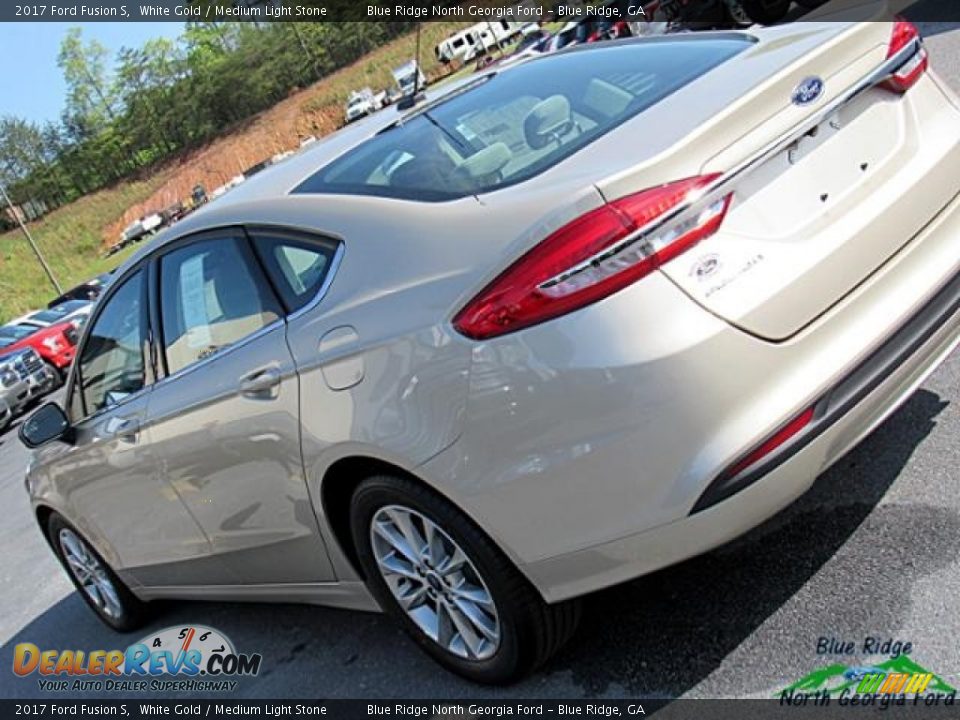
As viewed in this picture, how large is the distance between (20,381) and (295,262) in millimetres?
14698

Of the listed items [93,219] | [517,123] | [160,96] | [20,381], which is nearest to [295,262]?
[517,123]

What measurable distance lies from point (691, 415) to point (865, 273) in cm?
68

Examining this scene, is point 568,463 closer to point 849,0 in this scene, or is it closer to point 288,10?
point 849,0

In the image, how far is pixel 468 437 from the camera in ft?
7.87

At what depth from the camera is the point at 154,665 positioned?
170 inches

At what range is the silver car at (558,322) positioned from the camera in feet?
7.25

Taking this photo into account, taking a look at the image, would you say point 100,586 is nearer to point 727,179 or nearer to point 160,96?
point 727,179

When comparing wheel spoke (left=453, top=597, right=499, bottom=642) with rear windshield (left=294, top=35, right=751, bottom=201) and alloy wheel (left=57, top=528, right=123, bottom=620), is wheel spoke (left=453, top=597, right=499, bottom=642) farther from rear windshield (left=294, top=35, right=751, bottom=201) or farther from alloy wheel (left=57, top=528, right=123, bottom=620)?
alloy wheel (left=57, top=528, right=123, bottom=620)

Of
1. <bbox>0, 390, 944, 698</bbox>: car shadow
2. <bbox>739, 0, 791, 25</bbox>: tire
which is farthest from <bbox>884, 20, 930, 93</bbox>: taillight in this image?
<bbox>739, 0, 791, 25</bbox>: tire

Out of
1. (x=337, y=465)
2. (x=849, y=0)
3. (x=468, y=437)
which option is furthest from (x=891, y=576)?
(x=849, y=0)

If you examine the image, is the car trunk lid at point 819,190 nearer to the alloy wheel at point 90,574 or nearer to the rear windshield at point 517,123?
the rear windshield at point 517,123

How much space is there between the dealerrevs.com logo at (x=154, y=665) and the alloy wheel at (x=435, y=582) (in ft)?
3.85

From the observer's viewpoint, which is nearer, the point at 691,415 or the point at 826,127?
the point at 691,415

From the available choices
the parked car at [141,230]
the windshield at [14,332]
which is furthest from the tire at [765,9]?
the parked car at [141,230]
